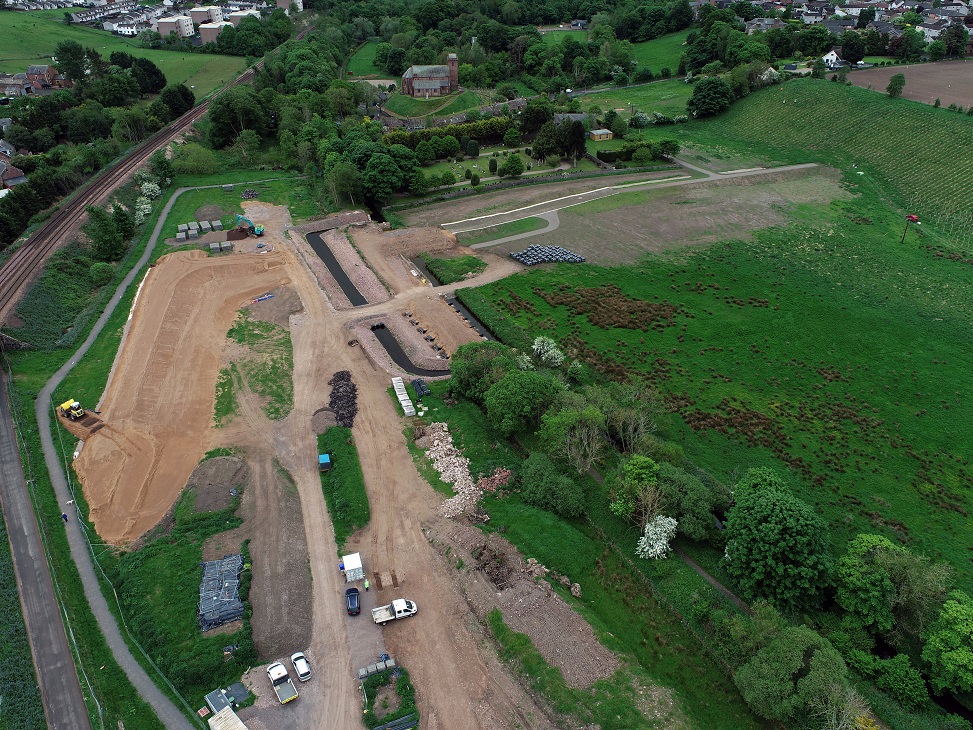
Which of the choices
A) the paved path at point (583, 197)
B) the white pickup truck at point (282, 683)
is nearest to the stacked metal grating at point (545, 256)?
the paved path at point (583, 197)

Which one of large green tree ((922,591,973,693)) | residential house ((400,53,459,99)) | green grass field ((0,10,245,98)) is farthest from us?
green grass field ((0,10,245,98))

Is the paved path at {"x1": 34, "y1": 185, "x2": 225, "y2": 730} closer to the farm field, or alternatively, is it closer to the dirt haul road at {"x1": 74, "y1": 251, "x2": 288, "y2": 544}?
the dirt haul road at {"x1": 74, "y1": 251, "x2": 288, "y2": 544}

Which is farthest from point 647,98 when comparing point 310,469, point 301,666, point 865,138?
point 301,666

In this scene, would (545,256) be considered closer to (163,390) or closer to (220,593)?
(163,390)

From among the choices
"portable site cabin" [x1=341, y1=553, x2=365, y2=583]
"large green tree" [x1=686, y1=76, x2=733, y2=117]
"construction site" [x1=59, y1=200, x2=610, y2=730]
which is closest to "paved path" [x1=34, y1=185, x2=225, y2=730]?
"construction site" [x1=59, y1=200, x2=610, y2=730]

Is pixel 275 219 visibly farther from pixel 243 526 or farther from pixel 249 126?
pixel 243 526

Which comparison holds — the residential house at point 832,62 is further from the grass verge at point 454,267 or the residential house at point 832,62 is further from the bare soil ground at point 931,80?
the grass verge at point 454,267
